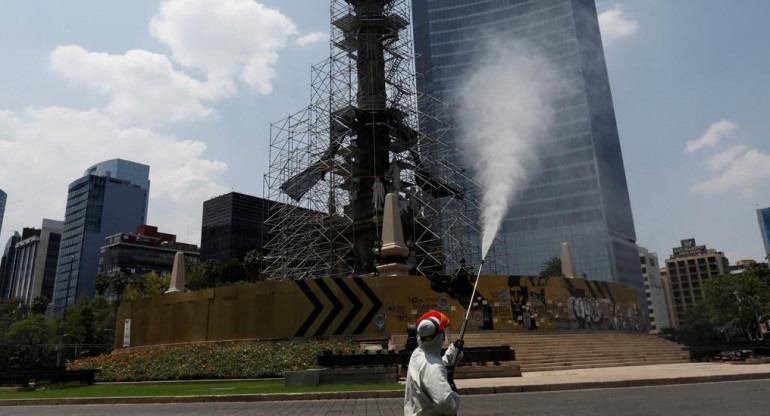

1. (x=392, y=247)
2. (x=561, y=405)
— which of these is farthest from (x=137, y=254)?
(x=561, y=405)

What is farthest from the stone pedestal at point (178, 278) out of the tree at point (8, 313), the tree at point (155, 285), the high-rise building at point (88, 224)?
the high-rise building at point (88, 224)

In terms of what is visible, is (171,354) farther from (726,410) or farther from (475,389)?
(726,410)

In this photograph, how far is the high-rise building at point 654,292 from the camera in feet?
491

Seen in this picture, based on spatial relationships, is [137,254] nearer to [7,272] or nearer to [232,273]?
[232,273]

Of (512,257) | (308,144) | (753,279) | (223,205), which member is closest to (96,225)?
(223,205)

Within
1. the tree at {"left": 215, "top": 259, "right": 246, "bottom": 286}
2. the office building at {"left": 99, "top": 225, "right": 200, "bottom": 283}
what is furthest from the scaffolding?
the office building at {"left": 99, "top": 225, "right": 200, "bottom": 283}

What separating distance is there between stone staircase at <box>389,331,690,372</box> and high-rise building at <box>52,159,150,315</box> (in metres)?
146

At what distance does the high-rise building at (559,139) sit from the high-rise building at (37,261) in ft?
440

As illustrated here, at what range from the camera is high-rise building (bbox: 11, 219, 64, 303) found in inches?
6260

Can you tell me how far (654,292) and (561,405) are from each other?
161850 millimetres

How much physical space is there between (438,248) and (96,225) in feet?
467

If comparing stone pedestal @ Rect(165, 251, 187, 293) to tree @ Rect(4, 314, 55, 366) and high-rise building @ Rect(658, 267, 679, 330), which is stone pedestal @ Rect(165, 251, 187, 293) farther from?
high-rise building @ Rect(658, 267, 679, 330)

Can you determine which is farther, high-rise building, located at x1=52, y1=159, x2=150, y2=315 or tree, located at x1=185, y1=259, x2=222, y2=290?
high-rise building, located at x1=52, y1=159, x2=150, y2=315

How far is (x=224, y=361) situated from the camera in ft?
76.2
